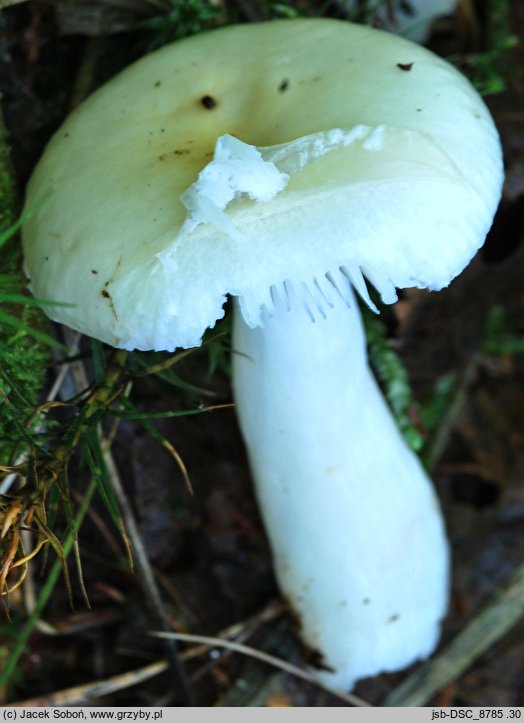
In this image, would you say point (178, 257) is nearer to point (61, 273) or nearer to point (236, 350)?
point (61, 273)

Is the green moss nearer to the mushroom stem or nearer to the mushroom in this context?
the mushroom

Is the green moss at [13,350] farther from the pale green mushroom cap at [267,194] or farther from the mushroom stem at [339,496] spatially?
the mushroom stem at [339,496]

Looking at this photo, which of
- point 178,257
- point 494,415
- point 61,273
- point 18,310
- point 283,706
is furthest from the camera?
point 494,415

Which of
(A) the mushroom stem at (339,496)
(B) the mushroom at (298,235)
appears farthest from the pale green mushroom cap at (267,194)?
(A) the mushroom stem at (339,496)

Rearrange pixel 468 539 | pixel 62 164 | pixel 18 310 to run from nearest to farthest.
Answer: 1. pixel 62 164
2. pixel 18 310
3. pixel 468 539

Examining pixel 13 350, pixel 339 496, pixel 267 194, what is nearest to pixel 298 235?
pixel 267 194

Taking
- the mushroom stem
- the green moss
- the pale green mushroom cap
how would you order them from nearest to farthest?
the pale green mushroom cap < the green moss < the mushroom stem

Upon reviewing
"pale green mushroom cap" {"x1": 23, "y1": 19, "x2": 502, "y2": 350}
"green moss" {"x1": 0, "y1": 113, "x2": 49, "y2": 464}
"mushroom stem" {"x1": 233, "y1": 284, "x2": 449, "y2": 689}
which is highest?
"pale green mushroom cap" {"x1": 23, "y1": 19, "x2": 502, "y2": 350}

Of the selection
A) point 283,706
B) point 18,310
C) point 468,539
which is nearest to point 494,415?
point 468,539

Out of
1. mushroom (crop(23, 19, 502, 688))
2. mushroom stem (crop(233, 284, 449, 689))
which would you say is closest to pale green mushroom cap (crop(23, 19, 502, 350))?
mushroom (crop(23, 19, 502, 688))
